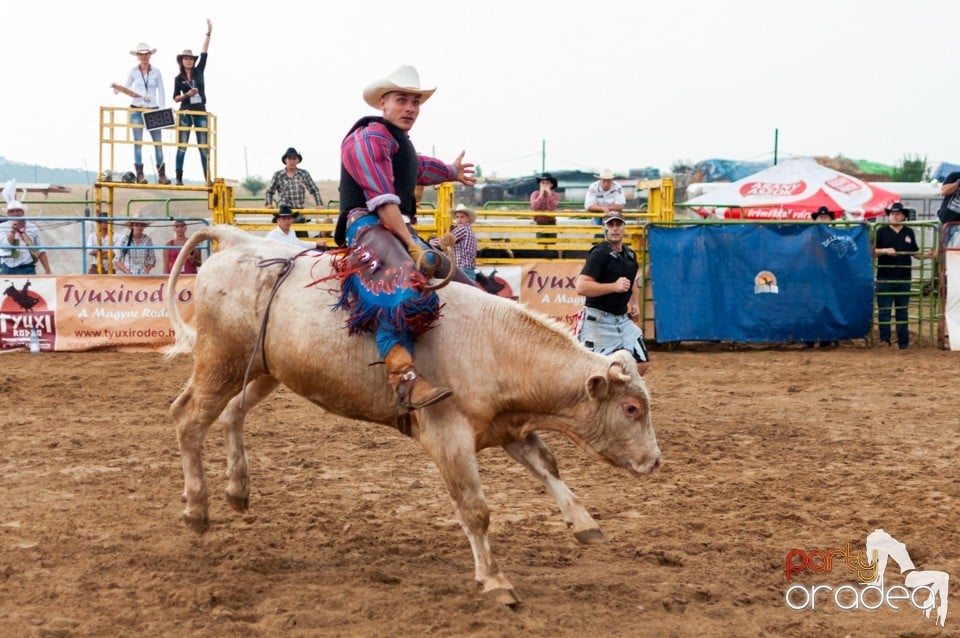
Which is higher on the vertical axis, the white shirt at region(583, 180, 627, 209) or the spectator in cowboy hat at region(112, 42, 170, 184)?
the spectator in cowboy hat at region(112, 42, 170, 184)

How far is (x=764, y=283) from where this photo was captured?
45.3ft

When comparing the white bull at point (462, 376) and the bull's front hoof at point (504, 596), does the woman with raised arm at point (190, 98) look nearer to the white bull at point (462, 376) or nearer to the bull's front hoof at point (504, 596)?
the white bull at point (462, 376)

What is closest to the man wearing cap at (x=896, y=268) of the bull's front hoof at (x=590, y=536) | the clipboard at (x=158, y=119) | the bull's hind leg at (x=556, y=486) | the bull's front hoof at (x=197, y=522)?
the clipboard at (x=158, y=119)

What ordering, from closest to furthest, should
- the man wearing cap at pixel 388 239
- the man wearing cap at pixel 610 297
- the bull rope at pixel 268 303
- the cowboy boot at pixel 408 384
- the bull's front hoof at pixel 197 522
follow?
the cowboy boot at pixel 408 384
the man wearing cap at pixel 388 239
the bull rope at pixel 268 303
the bull's front hoof at pixel 197 522
the man wearing cap at pixel 610 297

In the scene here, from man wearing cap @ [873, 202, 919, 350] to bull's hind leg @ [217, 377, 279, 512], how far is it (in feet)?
Result: 32.5

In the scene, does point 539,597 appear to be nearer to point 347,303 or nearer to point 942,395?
point 347,303

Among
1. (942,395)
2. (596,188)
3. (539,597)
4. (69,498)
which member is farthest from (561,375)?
(596,188)

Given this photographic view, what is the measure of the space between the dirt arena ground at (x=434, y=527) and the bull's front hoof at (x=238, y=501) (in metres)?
0.14

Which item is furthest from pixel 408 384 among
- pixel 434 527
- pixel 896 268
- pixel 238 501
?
pixel 896 268

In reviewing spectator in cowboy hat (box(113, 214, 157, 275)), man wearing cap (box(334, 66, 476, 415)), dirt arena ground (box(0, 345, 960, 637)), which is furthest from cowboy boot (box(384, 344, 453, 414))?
spectator in cowboy hat (box(113, 214, 157, 275))

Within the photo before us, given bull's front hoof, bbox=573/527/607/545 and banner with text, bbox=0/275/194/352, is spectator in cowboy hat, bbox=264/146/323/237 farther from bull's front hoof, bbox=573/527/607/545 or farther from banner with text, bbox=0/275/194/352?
bull's front hoof, bbox=573/527/607/545

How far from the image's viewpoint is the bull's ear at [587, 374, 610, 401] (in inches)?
178

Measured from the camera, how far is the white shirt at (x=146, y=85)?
46.6 feet

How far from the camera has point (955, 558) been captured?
16.1 feet
